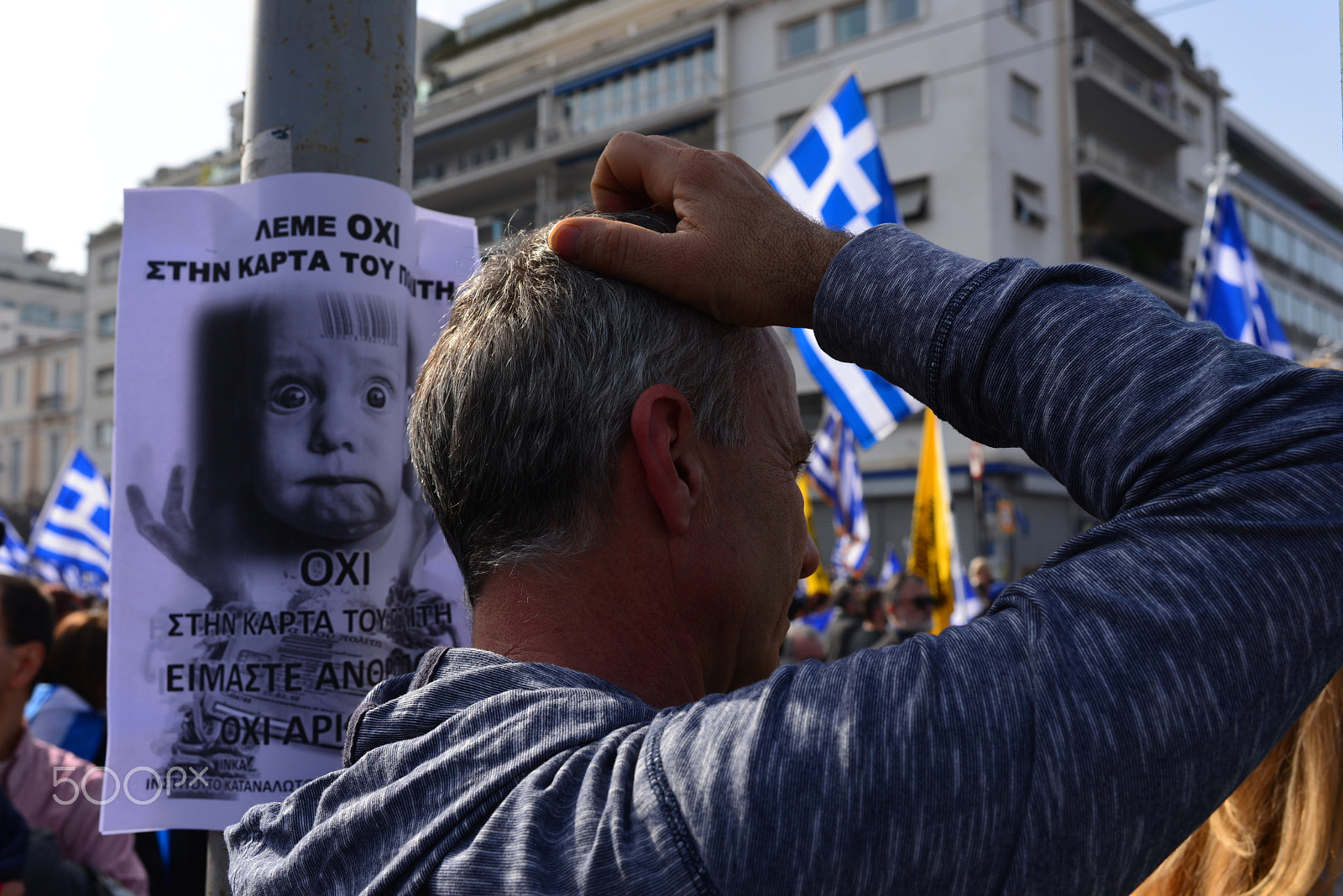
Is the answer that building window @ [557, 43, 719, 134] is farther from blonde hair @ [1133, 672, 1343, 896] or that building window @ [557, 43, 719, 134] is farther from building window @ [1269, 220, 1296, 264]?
blonde hair @ [1133, 672, 1343, 896]

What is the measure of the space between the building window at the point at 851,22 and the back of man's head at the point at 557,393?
26.0 meters

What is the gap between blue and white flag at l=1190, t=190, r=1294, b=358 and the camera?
584 cm

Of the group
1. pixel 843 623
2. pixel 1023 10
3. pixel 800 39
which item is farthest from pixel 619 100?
pixel 843 623

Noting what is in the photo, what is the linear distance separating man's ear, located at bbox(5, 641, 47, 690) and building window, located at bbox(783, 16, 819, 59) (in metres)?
25.0

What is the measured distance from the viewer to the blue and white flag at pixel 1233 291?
584 centimetres

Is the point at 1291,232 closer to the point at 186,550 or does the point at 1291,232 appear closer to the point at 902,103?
the point at 902,103

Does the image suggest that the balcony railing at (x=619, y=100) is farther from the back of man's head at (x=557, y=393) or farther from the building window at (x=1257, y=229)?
the back of man's head at (x=557, y=393)

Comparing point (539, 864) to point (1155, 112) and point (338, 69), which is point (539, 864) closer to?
point (338, 69)

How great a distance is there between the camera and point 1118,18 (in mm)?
27219

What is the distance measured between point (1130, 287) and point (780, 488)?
1.28ft

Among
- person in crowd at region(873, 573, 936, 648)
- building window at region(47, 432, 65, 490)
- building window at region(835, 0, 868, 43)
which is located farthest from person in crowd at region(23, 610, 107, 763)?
building window at region(47, 432, 65, 490)

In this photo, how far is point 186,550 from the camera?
1.45 m

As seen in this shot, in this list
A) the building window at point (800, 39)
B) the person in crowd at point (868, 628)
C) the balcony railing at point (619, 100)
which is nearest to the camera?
the person in crowd at point (868, 628)

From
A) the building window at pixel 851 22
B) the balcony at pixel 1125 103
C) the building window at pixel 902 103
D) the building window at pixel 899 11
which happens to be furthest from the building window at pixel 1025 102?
the building window at pixel 851 22
